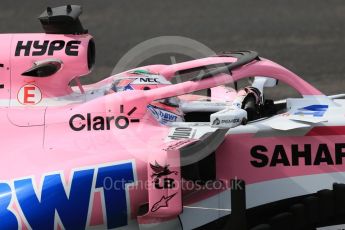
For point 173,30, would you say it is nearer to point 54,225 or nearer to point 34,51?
point 34,51

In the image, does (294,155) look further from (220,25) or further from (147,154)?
(220,25)

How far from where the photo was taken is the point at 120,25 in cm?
1227

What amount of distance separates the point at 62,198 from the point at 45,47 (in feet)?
4.26

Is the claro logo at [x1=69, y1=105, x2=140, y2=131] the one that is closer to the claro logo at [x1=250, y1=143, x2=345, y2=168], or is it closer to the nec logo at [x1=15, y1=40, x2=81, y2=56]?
the nec logo at [x1=15, y1=40, x2=81, y2=56]

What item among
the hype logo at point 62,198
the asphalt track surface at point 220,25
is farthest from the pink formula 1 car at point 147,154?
the asphalt track surface at point 220,25

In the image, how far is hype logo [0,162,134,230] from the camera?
17.0 feet

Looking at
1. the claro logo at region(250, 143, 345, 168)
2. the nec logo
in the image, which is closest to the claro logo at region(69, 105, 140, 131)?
the nec logo

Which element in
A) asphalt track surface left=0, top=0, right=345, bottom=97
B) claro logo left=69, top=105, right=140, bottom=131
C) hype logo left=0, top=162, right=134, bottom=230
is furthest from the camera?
asphalt track surface left=0, top=0, right=345, bottom=97

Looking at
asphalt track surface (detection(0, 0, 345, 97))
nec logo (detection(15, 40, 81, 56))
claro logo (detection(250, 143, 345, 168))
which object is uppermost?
asphalt track surface (detection(0, 0, 345, 97))

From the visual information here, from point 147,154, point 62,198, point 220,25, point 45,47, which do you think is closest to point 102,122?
point 147,154

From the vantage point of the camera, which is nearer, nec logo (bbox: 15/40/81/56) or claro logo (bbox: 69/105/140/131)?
claro logo (bbox: 69/105/140/131)

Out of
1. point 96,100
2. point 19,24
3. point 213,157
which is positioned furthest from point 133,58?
point 19,24

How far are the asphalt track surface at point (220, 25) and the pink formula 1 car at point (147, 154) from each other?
523 cm

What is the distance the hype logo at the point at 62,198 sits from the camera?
517 cm
